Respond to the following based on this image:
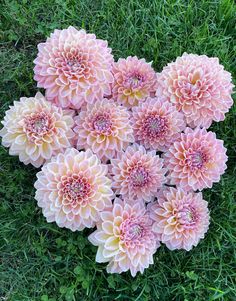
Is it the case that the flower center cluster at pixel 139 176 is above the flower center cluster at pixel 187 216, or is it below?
above

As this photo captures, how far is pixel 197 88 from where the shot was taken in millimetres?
1947

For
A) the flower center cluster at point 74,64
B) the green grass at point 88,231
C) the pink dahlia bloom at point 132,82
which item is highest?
the flower center cluster at point 74,64

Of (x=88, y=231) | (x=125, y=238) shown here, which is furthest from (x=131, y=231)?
(x=88, y=231)

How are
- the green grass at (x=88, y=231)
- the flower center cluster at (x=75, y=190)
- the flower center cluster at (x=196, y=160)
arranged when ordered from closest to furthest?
the flower center cluster at (x=75, y=190) < the flower center cluster at (x=196, y=160) < the green grass at (x=88, y=231)

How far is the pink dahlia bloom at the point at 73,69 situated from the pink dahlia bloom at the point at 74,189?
22 cm

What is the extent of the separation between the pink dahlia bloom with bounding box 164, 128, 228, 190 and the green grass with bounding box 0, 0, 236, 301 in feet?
0.87

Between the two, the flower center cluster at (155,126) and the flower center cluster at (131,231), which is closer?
the flower center cluster at (131,231)

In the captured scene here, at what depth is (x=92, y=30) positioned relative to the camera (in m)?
2.42

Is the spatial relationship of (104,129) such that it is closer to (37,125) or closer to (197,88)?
(37,125)

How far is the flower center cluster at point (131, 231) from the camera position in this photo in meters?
1.80

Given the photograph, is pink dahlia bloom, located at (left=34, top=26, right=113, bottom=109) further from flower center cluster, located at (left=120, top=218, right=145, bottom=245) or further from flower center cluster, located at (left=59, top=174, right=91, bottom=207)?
flower center cluster, located at (left=120, top=218, right=145, bottom=245)

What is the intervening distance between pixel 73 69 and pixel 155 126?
0.38 m

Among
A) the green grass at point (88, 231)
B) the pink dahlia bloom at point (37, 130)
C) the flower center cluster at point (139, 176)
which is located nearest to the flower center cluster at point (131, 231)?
the flower center cluster at point (139, 176)

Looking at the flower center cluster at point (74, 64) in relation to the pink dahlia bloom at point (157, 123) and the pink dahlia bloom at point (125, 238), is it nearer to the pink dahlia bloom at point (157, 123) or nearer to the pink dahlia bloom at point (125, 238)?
the pink dahlia bloom at point (157, 123)
